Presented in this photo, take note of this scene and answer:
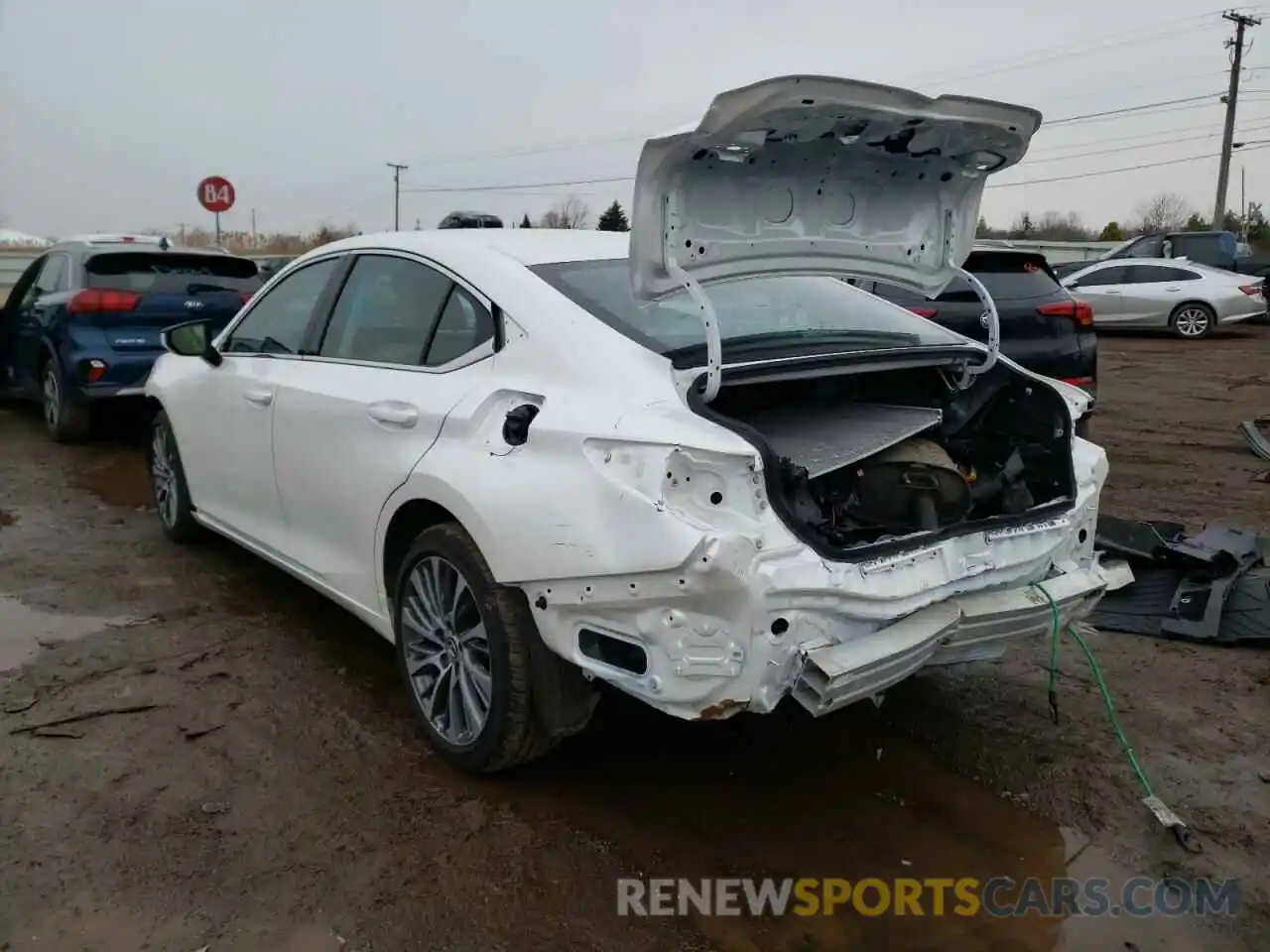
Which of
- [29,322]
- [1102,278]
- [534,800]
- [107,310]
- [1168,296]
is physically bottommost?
[534,800]

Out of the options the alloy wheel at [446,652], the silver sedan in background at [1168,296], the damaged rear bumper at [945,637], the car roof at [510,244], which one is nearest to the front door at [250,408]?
the car roof at [510,244]

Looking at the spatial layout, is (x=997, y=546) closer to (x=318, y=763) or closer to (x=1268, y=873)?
(x=1268, y=873)

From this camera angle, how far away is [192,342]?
4.93 meters

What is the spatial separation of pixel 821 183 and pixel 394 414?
4.97 feet

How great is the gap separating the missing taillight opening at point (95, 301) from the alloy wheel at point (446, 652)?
5.98 metres

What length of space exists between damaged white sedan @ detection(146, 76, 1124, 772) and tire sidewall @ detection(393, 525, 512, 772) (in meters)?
0.01

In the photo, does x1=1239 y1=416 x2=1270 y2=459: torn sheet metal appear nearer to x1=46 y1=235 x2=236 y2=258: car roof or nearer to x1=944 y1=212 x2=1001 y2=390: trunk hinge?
x1=944 y1=212 x2=1001 y2=390: trunk hinge

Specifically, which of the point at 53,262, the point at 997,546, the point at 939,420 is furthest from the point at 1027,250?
the point at 53,262

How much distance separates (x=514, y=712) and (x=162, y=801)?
3.69 feet

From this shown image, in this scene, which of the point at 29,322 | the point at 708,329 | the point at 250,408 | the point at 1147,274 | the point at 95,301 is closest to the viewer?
the point at 708,329

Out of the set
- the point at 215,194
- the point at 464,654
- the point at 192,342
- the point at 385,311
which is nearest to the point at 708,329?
the point at 464,654

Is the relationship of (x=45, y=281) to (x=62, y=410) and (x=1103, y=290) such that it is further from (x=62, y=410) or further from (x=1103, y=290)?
(x=1103, y=290)

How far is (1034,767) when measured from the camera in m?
3.46

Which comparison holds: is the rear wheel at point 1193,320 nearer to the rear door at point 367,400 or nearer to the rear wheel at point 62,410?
the rear wheel at point 62,410
